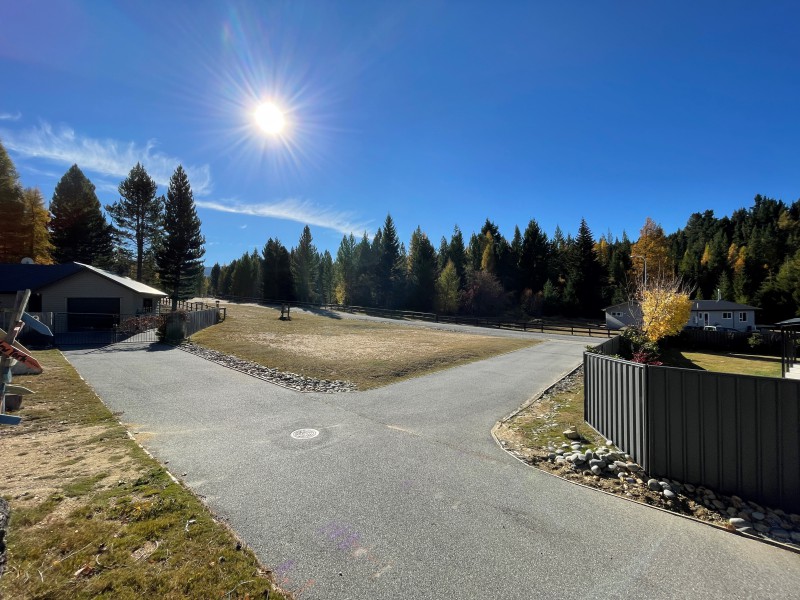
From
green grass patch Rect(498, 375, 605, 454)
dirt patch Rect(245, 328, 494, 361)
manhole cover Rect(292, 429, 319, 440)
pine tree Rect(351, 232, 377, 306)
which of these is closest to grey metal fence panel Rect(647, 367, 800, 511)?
green grass patch Rect(498, 375, 605, 454)

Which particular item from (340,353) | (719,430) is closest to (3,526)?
(719,430)

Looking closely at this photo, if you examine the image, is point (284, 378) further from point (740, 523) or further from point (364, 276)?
point (364, 276)

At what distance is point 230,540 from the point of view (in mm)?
3896

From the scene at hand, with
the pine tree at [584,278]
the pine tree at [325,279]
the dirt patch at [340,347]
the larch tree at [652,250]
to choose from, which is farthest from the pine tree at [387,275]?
the larch tree at [652,250]

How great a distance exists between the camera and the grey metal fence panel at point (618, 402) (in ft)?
20.3

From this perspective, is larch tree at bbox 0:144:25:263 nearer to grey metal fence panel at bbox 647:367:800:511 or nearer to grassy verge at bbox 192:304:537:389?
grassy verge at bbox 192:304:537:389

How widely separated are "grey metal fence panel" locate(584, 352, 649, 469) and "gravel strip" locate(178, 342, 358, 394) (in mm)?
6766

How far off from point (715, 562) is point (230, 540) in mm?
5050

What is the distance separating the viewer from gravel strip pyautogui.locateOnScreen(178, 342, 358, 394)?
1169cm

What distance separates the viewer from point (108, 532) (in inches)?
152

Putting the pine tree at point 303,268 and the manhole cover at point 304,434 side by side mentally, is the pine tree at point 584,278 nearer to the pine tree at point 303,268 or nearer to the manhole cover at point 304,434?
the pine tree at point 303,268

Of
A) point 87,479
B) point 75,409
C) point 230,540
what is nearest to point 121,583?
point 230,540

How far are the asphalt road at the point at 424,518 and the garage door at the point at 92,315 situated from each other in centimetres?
2156

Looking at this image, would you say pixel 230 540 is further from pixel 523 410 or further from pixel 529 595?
pixel 523 410
